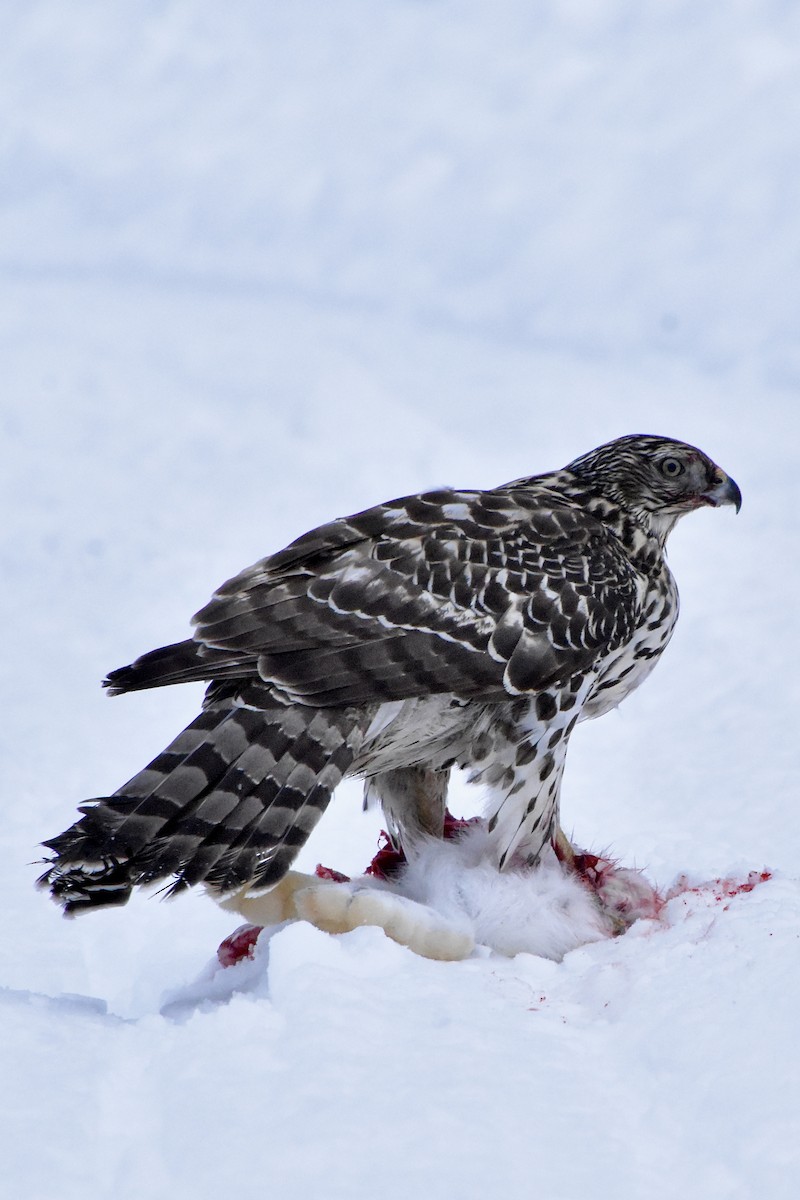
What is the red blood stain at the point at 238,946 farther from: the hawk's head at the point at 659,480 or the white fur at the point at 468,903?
the hawk's head at the point at 659,480

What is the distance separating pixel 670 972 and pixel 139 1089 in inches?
55.0

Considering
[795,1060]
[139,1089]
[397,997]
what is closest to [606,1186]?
[795,1060]

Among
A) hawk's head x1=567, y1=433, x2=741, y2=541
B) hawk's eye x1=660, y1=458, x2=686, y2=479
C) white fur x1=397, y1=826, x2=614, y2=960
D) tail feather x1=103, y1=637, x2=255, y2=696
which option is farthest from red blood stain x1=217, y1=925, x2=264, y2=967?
hawk's eye x1=660, y1=458, x2=686, y2=479

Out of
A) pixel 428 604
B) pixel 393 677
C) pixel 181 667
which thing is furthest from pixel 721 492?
pixel 181 667

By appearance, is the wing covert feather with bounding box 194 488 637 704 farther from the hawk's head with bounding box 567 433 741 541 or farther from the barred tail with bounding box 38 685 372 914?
the hawk's head with bounding box 567 433 741 541

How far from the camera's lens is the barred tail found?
11.6ft

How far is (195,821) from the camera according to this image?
3654mm

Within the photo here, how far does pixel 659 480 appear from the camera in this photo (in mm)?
5062

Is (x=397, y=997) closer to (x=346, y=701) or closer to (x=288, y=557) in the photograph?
(x=346, y=701)

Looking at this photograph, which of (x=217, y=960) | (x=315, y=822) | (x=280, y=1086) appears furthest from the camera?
(x=217, y=960)

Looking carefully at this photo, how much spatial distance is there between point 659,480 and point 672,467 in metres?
A: 0.07

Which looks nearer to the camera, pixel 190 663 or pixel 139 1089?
pixel 139 1089

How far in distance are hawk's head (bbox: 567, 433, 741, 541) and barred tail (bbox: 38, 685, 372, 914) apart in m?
1.62

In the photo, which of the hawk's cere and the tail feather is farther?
the tail feather
